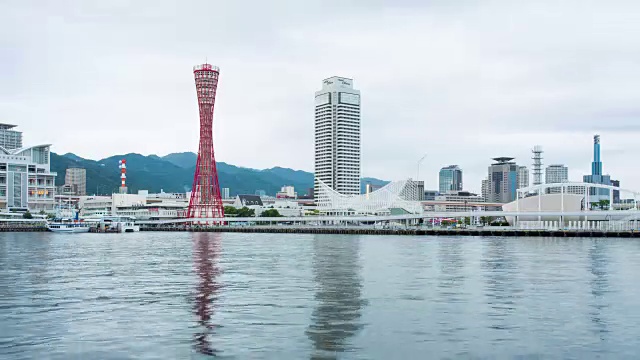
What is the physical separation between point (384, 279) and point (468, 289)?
3984 millimetres

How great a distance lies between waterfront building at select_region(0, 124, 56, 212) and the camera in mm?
120250

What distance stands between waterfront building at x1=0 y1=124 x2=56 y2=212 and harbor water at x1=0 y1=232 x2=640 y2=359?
328ft

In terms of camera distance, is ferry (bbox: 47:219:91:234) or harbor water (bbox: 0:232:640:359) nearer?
harbor water (bbox: 0:232:640:359)

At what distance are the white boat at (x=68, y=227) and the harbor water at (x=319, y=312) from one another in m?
63.4

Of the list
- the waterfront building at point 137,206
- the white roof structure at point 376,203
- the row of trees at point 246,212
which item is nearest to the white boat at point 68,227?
the waterfront building at point 137,206

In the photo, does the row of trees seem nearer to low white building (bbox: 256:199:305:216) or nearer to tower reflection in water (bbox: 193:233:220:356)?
low white building (bbox: 256:199:305:216)

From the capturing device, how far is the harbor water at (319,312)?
43.4ft

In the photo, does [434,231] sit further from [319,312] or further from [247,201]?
[247,201]

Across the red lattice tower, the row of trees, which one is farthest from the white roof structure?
the red lattice tower

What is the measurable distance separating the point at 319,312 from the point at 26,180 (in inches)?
4738

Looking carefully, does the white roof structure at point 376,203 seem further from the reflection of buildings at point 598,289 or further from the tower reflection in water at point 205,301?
the tower reflection in water at point 205,301

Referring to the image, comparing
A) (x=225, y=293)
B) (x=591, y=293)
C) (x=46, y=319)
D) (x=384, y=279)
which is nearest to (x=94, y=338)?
(x=46, y=319)

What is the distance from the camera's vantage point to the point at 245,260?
3512cm

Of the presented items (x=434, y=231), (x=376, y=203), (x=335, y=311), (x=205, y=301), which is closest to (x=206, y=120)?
(x=434, y=231)
